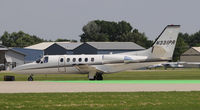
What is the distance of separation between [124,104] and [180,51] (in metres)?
152

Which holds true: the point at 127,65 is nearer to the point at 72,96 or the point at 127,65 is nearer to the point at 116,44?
the point at 72,96

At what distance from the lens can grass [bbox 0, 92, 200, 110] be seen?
2356 centimetres

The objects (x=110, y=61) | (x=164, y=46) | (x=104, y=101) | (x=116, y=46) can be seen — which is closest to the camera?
(x=104, y=101)

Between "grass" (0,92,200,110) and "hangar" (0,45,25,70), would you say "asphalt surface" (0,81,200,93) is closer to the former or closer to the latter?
"grass" (0,92,200,110)

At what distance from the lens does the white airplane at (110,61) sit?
1992 inches

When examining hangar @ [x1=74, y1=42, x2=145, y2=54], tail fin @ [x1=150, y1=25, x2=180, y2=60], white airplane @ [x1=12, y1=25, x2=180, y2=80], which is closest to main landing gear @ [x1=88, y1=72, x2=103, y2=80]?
white airplane @ [x1=12, y1=25, x2=180, y2=80]

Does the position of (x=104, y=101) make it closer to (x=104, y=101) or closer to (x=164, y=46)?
(x=104, y=101)

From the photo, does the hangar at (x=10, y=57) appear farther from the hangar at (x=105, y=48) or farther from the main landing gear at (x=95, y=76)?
the main landing gear at (x=95, y=76)

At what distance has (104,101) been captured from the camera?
85.5 ft

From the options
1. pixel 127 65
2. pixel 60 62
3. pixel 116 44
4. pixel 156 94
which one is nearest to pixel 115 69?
pixel 127 65

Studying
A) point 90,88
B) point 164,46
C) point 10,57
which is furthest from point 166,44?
point 10,57

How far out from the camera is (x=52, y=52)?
486ft

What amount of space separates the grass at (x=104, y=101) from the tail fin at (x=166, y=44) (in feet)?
64.2

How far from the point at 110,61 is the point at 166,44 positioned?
5.63 meters
